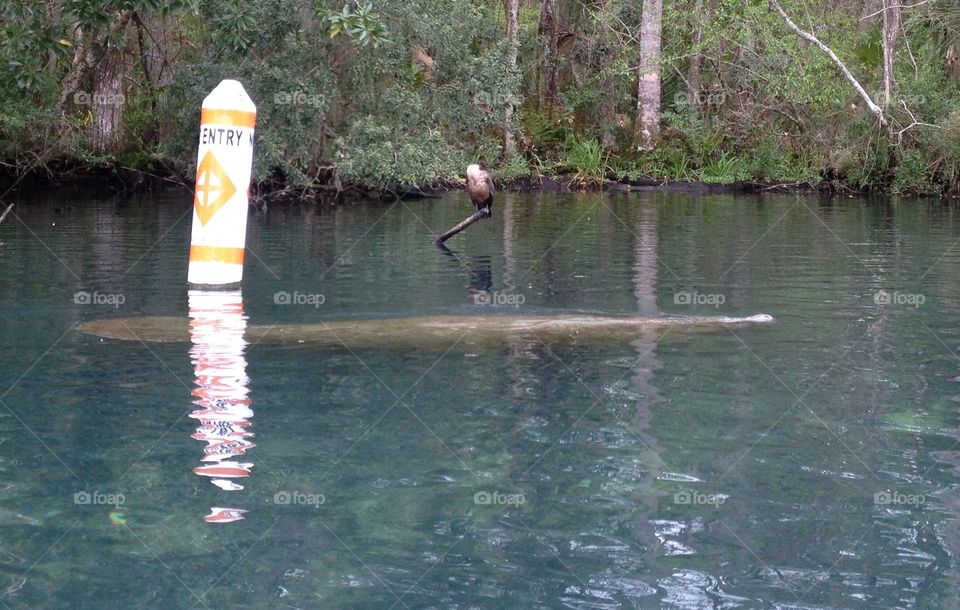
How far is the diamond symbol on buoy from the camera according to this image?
37.9ft

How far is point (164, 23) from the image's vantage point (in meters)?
32.1

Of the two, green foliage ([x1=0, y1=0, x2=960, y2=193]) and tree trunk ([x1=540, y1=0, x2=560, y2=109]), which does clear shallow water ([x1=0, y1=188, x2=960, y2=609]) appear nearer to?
green foliage ([x1=0, y1=0, x2=960, y2=193])

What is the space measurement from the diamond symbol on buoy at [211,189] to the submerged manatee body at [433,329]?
144 cm

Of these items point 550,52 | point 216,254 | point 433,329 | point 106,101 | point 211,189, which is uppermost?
point 550,52

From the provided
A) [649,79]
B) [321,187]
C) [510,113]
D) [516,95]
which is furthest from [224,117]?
[649,79]

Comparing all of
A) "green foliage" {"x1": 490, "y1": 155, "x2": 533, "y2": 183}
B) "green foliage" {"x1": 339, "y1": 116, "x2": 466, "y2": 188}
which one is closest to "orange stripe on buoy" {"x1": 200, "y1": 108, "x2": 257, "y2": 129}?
"green foliage" {"x1": 339, "y1": 116, "x2": 466, "y2": 188}

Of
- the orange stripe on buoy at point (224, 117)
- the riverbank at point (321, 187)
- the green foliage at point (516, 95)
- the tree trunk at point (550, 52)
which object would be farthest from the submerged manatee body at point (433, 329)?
the tree trunk at point (550, 52)

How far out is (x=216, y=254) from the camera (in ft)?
39.5

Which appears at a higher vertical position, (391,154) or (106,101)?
(106,101)

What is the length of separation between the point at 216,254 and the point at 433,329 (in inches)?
120

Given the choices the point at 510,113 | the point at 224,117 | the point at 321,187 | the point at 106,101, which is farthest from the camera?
the point at 510,113

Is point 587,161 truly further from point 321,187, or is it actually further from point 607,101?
point 321,187

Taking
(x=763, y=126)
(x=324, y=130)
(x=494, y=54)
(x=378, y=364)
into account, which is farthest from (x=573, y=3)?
(x=378, y=364)

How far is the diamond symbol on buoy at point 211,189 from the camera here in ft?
37.9
